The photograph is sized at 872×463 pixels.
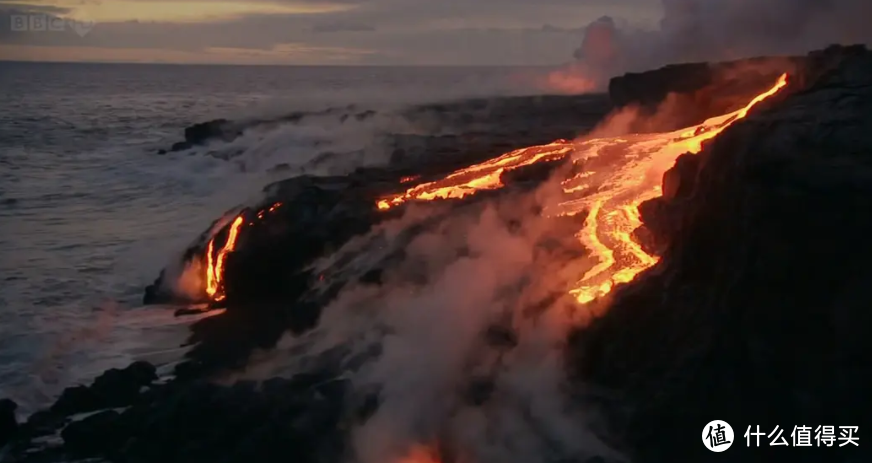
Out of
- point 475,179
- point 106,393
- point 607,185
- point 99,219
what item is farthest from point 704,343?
point 99,219

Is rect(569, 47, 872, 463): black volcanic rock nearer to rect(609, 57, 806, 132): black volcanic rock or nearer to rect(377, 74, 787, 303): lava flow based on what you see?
rect(377, 74, 787, 303): lava flow

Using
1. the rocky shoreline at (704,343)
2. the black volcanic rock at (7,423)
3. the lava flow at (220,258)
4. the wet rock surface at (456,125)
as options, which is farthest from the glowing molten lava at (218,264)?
the wet rock surface at (456,125)

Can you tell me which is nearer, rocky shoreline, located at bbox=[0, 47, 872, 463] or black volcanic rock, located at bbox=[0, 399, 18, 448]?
rocky shoreline, located at bbox=[0, 47, 872, 463]

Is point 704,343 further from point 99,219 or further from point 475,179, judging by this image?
point 99,219

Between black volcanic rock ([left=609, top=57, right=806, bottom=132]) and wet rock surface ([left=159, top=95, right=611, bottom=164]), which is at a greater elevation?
black volcanic rock ([left=609, top=57, right=806, bottom=132])

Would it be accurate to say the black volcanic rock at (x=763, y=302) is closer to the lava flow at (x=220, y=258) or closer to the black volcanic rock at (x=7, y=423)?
the black volcanic rock at (x=7, y=423)

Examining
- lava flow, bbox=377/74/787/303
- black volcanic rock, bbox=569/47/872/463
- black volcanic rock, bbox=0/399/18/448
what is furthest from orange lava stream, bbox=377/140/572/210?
black volcanic rock, bbox=569/47/872/463
